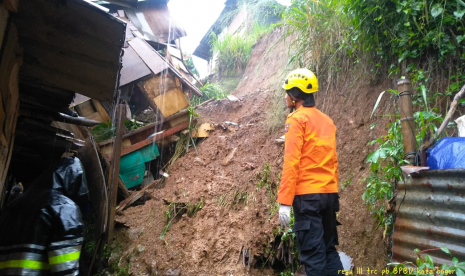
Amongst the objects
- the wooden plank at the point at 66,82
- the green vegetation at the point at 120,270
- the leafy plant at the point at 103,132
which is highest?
the leafy plant at the point at 103,132

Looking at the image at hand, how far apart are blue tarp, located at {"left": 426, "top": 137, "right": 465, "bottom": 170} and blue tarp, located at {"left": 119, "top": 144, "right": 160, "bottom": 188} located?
184 inches

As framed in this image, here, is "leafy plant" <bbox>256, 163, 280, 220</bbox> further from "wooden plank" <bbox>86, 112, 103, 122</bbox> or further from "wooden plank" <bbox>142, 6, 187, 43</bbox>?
"wooden plank" <bbox>142, 6, 187, 43</bbox>

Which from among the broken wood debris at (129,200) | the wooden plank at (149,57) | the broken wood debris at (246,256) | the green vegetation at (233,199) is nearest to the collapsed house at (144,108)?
the wooden plank at (149,57)

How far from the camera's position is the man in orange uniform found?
87.3 inches

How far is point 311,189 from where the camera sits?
7.60 ft

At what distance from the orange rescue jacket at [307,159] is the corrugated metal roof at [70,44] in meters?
1.58

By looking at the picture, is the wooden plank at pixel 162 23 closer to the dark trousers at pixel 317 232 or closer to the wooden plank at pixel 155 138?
the wooden plank at pixel 155 138

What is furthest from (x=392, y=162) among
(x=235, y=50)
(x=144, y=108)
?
(x=235, y=50)

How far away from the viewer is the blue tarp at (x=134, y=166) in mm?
5512

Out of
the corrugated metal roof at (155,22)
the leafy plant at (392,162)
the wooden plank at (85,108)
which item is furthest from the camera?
the corrugated metal roof at (155,22)

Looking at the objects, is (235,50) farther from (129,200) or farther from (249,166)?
(129,200)

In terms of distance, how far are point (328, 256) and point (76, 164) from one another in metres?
2.53

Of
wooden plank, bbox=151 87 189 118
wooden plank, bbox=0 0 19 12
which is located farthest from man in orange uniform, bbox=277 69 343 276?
wooden plank, bbox=151 87 189 118

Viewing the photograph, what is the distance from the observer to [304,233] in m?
2.24
